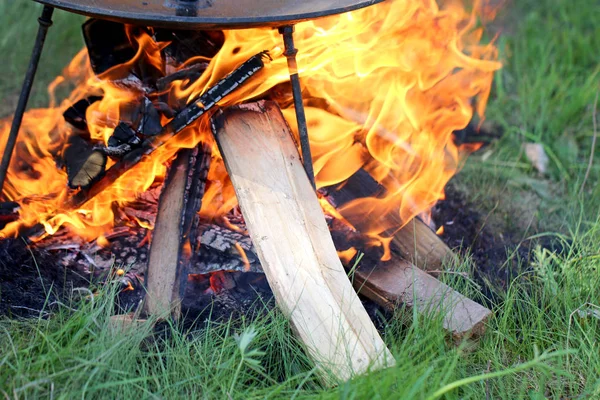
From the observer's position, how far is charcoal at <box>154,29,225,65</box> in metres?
2.41

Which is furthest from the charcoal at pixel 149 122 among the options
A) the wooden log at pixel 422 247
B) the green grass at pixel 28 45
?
the green grass at pixel 28 45

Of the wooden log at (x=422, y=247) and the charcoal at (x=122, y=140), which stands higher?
the charcoal at (x=122, y=140)

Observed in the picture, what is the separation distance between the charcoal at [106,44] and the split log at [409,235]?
92 cm

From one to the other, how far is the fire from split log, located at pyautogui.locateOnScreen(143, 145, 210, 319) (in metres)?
0.08

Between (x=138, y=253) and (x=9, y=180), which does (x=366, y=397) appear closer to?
(x=138, y=253)

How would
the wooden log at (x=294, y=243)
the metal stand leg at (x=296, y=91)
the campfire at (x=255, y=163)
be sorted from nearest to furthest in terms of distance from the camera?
the wooden log at (x=294, y=243)
the metal stand leg at (x=296, y=91)
the campfire at (x=255, y=163)

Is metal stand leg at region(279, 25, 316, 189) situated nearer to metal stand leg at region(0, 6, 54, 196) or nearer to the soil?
the soil

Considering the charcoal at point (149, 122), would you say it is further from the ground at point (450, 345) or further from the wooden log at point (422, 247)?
the wooden log at point (422, 247)

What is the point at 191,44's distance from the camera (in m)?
2.43

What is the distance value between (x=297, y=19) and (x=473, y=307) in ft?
3.48

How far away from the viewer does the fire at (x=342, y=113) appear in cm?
244

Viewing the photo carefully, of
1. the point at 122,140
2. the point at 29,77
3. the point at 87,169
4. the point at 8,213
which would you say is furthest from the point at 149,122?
the point at 8,213

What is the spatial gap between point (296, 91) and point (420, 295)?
782mm

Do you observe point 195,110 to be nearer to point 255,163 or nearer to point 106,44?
point 255,163
